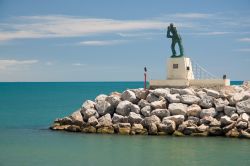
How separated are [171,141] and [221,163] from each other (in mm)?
6182

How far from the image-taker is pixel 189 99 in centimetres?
3688

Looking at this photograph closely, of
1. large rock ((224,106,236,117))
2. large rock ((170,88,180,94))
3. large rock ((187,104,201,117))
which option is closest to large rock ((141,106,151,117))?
large rock ((170,88,180,94))

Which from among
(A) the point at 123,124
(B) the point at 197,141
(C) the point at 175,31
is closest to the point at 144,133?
(A) the point at 123,124

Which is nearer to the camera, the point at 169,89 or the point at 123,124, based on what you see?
the point at 123,124

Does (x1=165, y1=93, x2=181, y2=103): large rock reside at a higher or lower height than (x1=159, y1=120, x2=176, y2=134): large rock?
higher

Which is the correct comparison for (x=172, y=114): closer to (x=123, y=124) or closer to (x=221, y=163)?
(x=123, y=124)

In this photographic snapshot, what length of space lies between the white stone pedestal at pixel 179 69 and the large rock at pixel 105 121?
621cm

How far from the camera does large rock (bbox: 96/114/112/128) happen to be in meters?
37.2

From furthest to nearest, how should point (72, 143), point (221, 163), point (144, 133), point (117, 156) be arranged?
point (144, 133) → point (72, 143) → point (117, 156) → point (221, 163)

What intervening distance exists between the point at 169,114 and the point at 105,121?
4.09 m

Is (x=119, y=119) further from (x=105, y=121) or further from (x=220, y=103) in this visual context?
(x=220, y=103)

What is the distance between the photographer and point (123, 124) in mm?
36469

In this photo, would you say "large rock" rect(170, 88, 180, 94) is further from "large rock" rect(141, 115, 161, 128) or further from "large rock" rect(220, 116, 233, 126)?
"large rock" rect(220, 116, 233, 126)

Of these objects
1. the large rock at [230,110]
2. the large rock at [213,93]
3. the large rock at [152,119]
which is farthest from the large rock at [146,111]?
the large rock at [230,110]
